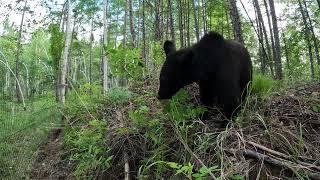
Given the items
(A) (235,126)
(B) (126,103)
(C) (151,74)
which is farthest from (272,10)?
(A) (235,126)

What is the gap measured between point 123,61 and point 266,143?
2111 millimetres

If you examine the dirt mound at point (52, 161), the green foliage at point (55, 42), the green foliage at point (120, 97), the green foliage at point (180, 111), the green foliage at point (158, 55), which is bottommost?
the dirt mound at point (52, 161)

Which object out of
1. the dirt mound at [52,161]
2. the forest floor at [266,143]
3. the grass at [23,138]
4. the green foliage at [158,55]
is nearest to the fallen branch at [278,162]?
the forest floor at [266,143]

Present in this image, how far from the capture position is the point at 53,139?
613cm

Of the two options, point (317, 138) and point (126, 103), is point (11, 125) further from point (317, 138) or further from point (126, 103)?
point (317, 138)

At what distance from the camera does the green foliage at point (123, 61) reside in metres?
4.69

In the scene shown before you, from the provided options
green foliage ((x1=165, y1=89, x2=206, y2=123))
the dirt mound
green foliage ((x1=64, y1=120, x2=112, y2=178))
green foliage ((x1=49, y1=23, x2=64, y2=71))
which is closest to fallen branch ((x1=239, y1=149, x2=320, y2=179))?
green foliage ((x1=165, y1=89, x2=206, y2=123))

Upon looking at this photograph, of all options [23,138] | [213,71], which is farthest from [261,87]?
[23,138]

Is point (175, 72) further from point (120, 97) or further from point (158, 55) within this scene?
point (158, 55)

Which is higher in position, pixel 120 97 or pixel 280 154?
pixel 120 97

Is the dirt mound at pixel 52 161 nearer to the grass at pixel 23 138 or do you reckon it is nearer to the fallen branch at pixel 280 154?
the grass at pixel 23 138

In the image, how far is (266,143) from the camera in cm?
353

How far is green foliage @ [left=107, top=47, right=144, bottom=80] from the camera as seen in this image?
4688mm

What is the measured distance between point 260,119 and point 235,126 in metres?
0.32
